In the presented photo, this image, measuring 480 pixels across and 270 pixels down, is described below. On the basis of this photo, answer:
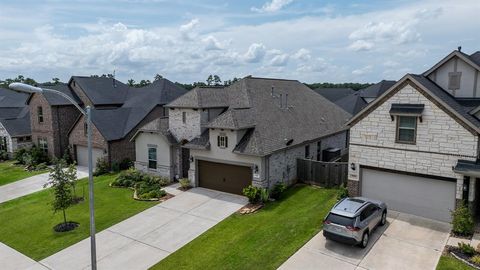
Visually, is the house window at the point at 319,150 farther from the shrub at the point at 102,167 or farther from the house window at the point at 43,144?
the house window at the point at 43,144

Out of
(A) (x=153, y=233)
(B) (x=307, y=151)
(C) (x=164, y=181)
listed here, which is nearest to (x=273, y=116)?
(B) (x=307, y=151)

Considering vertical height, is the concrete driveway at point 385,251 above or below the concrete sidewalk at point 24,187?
above

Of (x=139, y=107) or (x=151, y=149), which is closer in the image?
(x=151, y=149)

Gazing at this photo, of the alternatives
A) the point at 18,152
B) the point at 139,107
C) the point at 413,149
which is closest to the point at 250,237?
the point at 413,149

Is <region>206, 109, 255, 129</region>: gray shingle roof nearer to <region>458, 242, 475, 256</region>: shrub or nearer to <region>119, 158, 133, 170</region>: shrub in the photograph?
<region>119, 158, 133, 170</region>: shrub

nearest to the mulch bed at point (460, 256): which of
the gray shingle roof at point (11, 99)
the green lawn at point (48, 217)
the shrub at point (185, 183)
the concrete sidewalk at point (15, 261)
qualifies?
the shrub at point (185, 183)

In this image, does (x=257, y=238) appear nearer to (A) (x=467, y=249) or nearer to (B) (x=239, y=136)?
(B) (x=239, y=136)

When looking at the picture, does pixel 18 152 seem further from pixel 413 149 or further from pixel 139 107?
pixel 413 149
